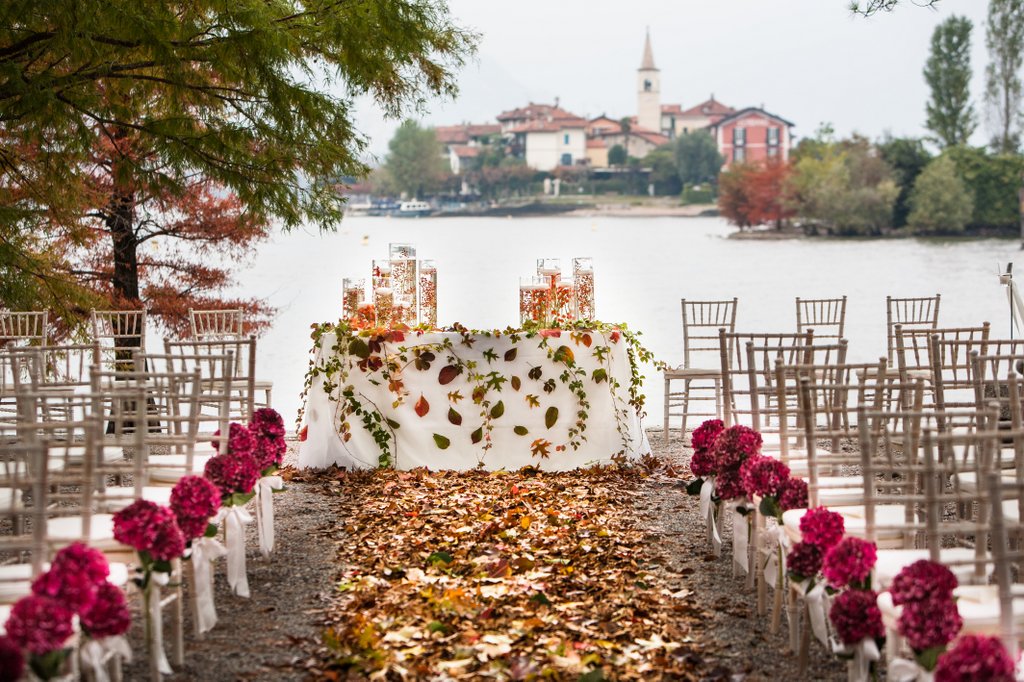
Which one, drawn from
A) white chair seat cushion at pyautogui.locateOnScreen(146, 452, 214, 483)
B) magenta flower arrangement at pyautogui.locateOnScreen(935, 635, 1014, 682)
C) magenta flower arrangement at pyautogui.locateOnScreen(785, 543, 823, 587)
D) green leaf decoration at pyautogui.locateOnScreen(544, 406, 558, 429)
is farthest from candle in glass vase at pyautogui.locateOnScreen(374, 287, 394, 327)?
magenta flower arrangement at pyautogui.locateOnScreen(935, 635, 1014, 682)

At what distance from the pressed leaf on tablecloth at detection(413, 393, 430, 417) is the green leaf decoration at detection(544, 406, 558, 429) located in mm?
630

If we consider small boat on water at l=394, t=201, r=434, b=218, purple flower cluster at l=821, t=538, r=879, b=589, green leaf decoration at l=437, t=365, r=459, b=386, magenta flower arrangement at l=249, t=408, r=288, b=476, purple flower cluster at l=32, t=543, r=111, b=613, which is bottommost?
purple flower cluster at l=821, t=538, r=879, b=589

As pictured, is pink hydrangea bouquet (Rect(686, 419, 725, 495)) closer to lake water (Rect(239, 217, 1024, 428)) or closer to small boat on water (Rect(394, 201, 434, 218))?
lake water (Rect(239, 217, 1024, 428))

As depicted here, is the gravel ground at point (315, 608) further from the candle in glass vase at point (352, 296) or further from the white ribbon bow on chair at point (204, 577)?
the candle in glass vase at point (352, 296)

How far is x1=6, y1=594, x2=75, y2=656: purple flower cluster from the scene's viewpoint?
9.28 ft

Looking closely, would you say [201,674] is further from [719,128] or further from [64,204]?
[719,128]

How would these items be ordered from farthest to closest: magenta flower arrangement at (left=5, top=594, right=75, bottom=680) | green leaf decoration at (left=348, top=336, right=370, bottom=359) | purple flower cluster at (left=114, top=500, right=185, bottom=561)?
green leaf decoration at (left=348, top=336, right=370, bottom=359), purple flower cluster at (left=114, top=500, right=185, bottom=561), magenta flower arrangement at (left=5, top=594, right=75, bottom=680)

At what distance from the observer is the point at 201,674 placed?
12.5 feet

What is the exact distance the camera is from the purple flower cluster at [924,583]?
2.97 m

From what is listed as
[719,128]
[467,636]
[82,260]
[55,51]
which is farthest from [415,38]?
[719,128]

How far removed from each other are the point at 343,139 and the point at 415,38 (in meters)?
0.72

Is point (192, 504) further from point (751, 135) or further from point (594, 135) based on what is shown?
point (751, 135)

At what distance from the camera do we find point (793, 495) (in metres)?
4.14

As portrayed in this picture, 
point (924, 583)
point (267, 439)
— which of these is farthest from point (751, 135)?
point (924, 583)
